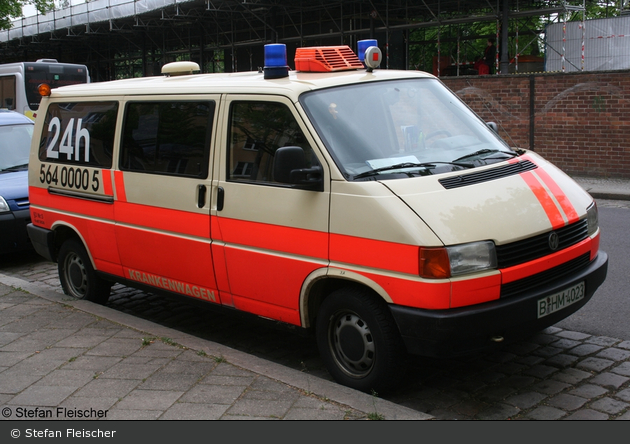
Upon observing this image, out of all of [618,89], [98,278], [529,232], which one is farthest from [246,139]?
[618,89]

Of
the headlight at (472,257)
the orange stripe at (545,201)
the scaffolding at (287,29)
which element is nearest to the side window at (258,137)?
the headlight at (472,257)

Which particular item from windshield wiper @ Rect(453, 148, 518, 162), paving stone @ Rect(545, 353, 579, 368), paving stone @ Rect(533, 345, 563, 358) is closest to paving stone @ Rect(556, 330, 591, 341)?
paving stone @ Rect(533, 345, 563, 358)

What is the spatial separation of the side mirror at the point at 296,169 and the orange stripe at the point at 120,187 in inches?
76.4

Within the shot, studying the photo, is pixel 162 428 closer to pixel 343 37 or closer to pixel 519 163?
pixel 519 163

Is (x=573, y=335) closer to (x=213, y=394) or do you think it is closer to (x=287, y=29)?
(x=213, y=394)

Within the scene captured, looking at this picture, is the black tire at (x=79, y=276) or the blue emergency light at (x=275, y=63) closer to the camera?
the blue emergency light at (x=275, y=63)

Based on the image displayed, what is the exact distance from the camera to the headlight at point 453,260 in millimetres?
3842

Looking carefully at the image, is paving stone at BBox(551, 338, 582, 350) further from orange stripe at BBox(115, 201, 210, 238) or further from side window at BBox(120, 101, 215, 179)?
side window at BBox(120, 101, 215, 179)

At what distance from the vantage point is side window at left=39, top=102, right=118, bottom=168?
6.00m

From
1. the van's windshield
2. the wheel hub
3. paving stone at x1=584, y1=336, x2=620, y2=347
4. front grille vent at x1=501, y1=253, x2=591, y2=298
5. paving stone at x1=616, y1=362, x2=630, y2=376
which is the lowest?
paving stone at x1=584, y1=336, x2=620, y2=347

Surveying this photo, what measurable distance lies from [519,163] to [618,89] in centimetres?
1112

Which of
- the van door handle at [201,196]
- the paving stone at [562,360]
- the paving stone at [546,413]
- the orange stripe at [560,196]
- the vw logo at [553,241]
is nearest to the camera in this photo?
the paving stone at [546,413]

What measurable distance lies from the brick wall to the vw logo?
10286 mm

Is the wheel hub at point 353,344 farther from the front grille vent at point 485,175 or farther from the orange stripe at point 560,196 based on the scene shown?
the orange stripe at point 560,196
